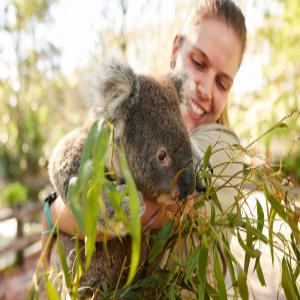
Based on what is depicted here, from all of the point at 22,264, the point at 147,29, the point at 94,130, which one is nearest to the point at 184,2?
the point at 147,29

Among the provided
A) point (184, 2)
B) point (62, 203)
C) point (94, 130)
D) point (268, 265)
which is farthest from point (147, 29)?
point (94, 130)

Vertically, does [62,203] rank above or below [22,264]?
above

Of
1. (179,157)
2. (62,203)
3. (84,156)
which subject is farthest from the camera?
(62,203)

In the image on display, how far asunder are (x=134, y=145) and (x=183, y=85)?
0.38 m

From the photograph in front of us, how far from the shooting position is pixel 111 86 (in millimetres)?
1255

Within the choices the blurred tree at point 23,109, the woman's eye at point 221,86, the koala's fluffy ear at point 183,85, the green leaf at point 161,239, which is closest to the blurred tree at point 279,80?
the woman's eye at point 221,86

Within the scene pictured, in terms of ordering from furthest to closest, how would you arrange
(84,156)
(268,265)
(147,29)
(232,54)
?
(147,29) < (268,265) < (232,54) < (84,156)

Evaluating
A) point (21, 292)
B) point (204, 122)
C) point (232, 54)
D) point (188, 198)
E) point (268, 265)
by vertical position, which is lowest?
point (21, 292)

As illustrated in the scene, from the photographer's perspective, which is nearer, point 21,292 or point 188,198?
point 188,198

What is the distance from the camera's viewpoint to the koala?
122cm

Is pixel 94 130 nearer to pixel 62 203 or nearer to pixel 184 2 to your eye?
pixel 62 203

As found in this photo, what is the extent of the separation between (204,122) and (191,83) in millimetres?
278

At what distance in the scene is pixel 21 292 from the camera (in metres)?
4.50

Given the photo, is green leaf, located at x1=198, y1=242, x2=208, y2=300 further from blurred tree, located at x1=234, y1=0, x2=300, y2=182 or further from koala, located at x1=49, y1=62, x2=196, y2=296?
blurred tree, located at x1=234, y1=0, x2=300, y2=182
